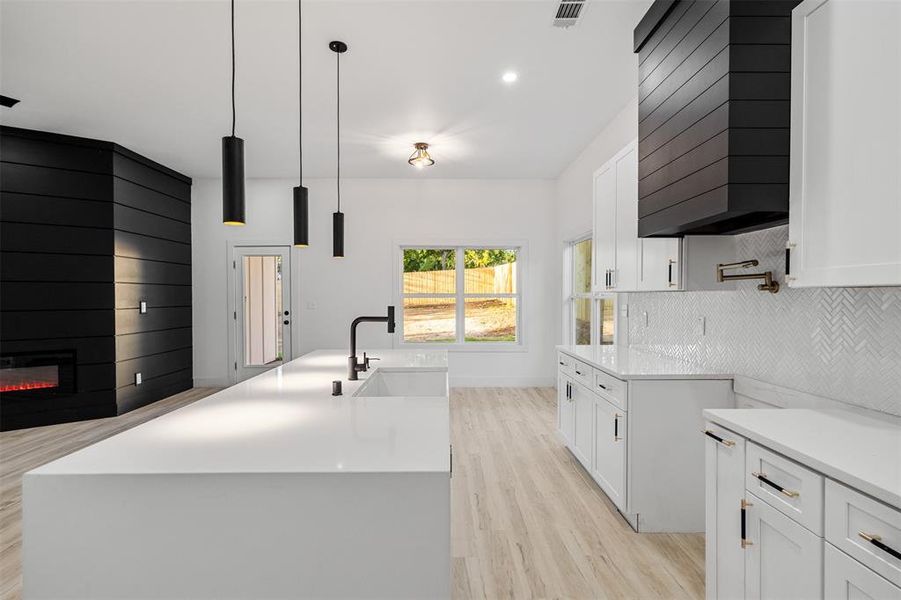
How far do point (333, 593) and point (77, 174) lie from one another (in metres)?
4.99

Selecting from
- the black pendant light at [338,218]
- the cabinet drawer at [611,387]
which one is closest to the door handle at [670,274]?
the cabinet drawer at [611,387]

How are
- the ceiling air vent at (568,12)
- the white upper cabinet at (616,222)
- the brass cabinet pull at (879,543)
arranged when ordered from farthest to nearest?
the white upper cabinet at (616,222) → the ceiling air vent at (568,12) → the brass cabinet pull at (879,543)

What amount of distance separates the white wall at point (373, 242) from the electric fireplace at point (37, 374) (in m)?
1.78

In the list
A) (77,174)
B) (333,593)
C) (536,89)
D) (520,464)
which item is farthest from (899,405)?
(77,174)

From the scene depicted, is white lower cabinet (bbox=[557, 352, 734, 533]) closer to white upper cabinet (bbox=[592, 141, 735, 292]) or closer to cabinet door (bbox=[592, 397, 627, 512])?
cabinet door (bbox=[592, 397, 627, 512])

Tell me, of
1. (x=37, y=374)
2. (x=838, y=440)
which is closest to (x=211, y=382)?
(x=37, y=374)

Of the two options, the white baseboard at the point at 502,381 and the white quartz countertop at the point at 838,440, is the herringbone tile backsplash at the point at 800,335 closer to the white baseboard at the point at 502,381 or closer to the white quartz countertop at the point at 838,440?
the white quartz countertop at the point at 838,440

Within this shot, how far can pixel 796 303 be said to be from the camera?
2.03 metres

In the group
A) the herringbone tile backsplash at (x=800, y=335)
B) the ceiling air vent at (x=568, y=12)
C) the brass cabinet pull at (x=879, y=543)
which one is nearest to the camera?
the brass cabinet pull at (x=879, y=543)

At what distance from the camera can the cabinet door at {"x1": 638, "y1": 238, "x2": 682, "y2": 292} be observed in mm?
2396

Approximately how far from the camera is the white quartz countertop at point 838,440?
1098 mm

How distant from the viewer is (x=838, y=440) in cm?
138

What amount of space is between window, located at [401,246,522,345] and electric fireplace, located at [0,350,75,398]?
138 inches

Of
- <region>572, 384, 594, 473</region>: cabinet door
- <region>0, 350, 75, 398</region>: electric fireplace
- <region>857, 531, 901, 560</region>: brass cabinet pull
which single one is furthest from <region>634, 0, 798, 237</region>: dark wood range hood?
<region>0, 350, 75, 398</region>: electric fireplace
